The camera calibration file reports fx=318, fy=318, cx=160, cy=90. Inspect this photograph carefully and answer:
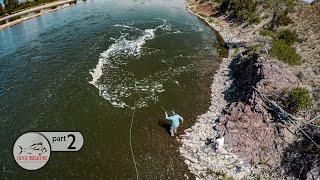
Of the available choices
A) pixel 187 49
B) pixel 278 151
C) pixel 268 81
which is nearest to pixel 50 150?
pixel 278 151

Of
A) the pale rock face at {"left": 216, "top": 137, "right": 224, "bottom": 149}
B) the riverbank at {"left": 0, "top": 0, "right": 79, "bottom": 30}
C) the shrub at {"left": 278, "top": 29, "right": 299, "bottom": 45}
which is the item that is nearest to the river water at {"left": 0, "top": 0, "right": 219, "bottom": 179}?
the pale rock face at {"left": 216, "top": 137, "right": 224, "bottom": 149}

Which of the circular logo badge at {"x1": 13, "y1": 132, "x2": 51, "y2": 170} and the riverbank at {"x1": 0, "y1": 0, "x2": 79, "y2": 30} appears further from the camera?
the riverbank at {"x1": 0, "y1": 0, "x2": 79, "y2": 30}

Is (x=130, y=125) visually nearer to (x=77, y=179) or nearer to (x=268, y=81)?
(x=77, y=179)

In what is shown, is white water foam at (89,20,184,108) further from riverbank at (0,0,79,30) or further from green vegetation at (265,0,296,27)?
riverbank at (0,0,79,30)

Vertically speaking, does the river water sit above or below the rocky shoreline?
below

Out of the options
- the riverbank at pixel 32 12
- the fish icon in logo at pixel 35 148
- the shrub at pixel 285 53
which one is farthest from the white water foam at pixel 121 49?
the riverbank at pixel 32 12
